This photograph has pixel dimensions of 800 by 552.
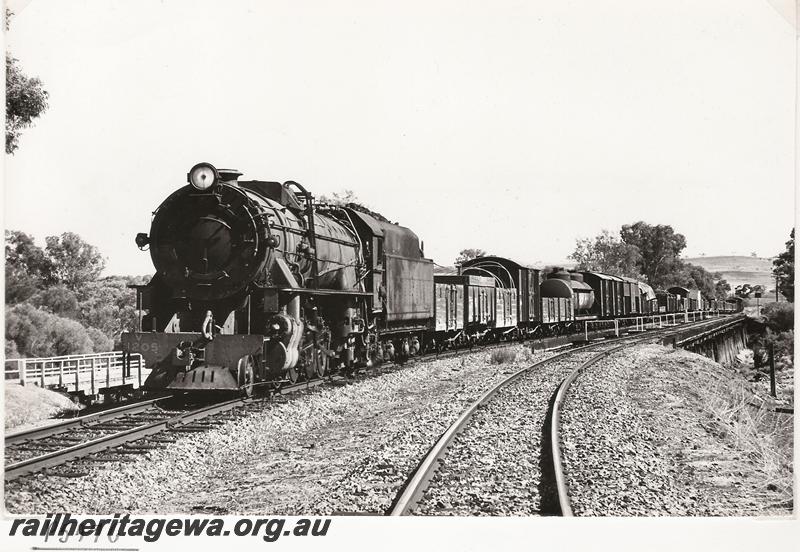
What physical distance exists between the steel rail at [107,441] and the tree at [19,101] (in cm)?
319

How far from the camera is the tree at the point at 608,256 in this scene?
39.4m

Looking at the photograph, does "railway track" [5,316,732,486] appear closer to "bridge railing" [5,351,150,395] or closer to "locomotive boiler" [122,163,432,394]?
"locomotive boiler" [122,163,432,394]

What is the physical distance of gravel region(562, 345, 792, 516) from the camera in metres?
5.97

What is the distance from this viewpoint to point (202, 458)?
7.26 m

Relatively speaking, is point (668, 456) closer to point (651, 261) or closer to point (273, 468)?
point (273, 468)

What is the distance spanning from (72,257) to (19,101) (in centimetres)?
739

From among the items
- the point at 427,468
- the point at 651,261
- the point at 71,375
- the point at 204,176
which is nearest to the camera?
the point at 427,468

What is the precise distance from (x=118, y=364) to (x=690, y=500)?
54.4ft

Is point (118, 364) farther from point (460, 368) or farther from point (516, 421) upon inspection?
point (516, 421)

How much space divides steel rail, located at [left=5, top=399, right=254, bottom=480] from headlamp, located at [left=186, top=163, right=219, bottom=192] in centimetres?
295

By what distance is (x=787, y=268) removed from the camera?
7000 mm

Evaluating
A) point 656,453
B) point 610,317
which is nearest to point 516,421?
point 656,453

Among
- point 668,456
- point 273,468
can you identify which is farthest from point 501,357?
point 273,468

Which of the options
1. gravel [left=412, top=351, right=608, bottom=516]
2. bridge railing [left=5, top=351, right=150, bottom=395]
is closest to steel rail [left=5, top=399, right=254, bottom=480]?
gravel [left=412, top=351, right=608, bottom=516]
